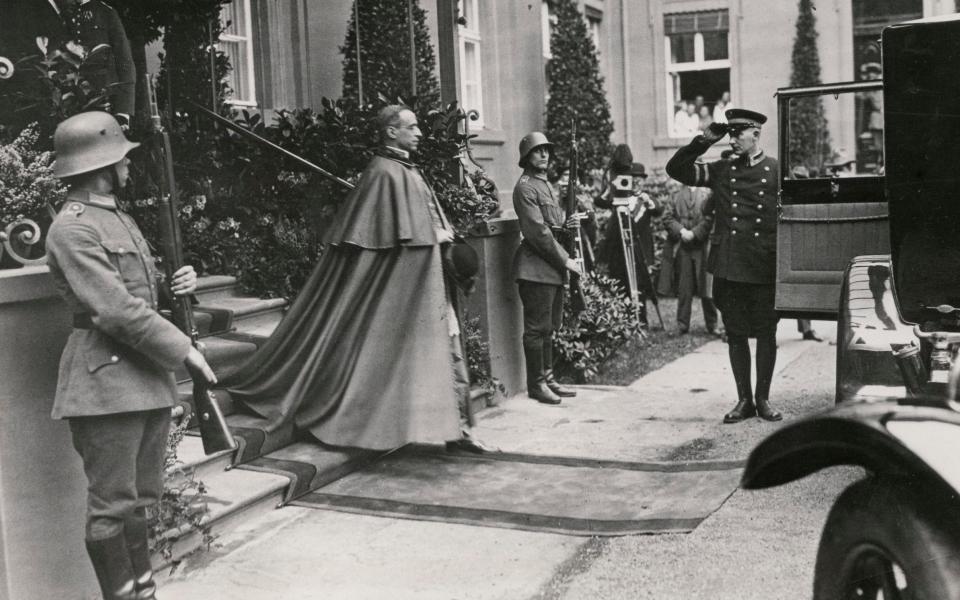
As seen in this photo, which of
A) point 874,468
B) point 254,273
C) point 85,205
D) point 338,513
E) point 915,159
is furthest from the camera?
point 254,273

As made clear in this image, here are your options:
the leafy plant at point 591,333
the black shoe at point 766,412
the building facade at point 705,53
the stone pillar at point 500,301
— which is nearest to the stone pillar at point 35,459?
the stone pillar at point 500,301

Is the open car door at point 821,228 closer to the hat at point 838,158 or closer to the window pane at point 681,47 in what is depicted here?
the hat at point 838,158

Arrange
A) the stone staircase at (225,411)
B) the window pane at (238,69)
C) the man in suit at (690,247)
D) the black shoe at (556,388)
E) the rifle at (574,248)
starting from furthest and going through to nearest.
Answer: the man in suit at (690,247) < the window pane at (238,69) < the rifle at (574,248) < the black shoe at (556,388) < the stone staircase at (225,411)

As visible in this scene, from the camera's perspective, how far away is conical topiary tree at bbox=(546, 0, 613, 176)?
1703 centimetres

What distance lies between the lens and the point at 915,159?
472 cm

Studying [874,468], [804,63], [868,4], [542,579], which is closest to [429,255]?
[542,579]

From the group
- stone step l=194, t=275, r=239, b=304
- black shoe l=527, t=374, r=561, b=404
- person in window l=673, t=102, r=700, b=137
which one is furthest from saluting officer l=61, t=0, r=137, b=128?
person in window l=673, t=102, r=700, b=137

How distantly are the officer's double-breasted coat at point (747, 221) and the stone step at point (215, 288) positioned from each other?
11.8 feet

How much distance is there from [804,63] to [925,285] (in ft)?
57.1

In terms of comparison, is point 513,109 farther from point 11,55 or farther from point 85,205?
point 85,205

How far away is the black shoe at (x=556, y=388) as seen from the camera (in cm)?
914

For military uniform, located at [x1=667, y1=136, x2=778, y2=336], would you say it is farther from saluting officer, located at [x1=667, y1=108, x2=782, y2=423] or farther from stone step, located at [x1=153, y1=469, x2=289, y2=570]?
stone step, located at [x1=153, y1=469, x2=289, y2=570]

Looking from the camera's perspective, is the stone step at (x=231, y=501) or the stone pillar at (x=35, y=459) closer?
the stone pillar at (x=35, y=459)

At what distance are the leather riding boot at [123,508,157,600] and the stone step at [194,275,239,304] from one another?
167 inches
